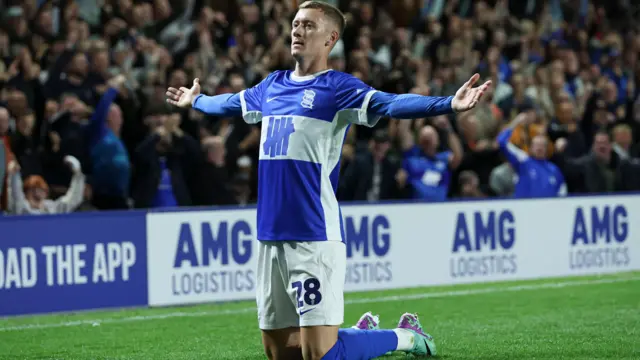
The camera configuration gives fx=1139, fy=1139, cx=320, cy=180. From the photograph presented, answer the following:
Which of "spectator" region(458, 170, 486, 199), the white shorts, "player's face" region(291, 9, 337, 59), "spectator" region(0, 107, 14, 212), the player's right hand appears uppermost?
"player's face" region(291, 9, 337, 59)

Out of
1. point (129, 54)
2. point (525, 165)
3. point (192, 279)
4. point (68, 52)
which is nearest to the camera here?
point (192, 279)

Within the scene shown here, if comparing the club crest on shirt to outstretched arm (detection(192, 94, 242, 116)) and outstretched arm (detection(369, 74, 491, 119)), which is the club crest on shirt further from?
outstretched arm (detection(192, 94, 242, 116))

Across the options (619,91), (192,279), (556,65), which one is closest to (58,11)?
(192,279)

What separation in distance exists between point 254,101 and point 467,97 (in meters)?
1.30

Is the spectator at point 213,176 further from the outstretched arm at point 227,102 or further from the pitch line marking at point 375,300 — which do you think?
the outstretched arm at point 227,102

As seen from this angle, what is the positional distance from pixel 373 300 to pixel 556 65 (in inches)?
287

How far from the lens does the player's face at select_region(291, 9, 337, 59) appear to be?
5.67 m

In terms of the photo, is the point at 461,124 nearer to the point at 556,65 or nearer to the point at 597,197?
the point at 597,197

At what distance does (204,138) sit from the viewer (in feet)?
→ 40.2

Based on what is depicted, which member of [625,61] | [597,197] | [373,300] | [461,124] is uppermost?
[625,61]

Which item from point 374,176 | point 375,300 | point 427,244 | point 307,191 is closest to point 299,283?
point 307,191

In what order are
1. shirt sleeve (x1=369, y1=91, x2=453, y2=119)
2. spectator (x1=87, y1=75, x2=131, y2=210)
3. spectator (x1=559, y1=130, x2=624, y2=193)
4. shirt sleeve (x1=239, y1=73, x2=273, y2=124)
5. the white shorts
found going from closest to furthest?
shirt sleeve (x1=369, y1=91, x2=453, y2=119) → the white shorts → shirt sleeve (x1=239, y1=73, x2=273, y2=124) → spectator (x1=87, y1=75, x2=131, y2=210) → spectator (x1=559, y1=130, x2=624, y2=193)

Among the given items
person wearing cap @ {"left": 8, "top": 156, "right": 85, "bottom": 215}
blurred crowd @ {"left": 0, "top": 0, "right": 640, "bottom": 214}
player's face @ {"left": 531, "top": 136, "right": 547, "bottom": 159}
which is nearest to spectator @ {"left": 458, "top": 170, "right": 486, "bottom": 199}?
blurred crowd @ {"left": 0, "top": 0, "right": 640, "bottom": 214}

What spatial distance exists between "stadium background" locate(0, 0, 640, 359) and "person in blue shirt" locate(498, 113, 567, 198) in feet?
1.01
